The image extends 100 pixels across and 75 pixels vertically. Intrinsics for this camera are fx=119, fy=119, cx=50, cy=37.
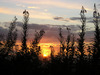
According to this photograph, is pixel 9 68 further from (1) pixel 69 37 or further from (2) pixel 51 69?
(1) pixel 69 37

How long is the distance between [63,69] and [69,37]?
3453 cm

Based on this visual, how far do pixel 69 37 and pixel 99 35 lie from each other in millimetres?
9817

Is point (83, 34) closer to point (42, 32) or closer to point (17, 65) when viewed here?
point (42, 32)

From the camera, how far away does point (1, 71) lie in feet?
14.9

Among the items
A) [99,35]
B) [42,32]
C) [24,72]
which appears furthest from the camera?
[99,35]

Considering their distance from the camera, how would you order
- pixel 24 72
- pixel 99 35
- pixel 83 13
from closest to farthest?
pixel 24 72
pixel 99 35
pixel 83 13

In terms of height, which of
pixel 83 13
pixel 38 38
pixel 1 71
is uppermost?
pixel 83 13

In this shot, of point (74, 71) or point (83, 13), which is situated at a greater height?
point (83, 13)

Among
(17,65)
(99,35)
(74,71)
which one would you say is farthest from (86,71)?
(99,35)

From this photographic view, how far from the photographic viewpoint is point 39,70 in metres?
4.46

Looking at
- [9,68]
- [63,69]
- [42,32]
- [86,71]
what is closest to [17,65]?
[9,68]

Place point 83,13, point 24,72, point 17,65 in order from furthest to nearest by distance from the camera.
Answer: point 83,13 < point 17,65 < point 24,72

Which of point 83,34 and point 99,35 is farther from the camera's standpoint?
point 83,34

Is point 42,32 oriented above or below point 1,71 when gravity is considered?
above
